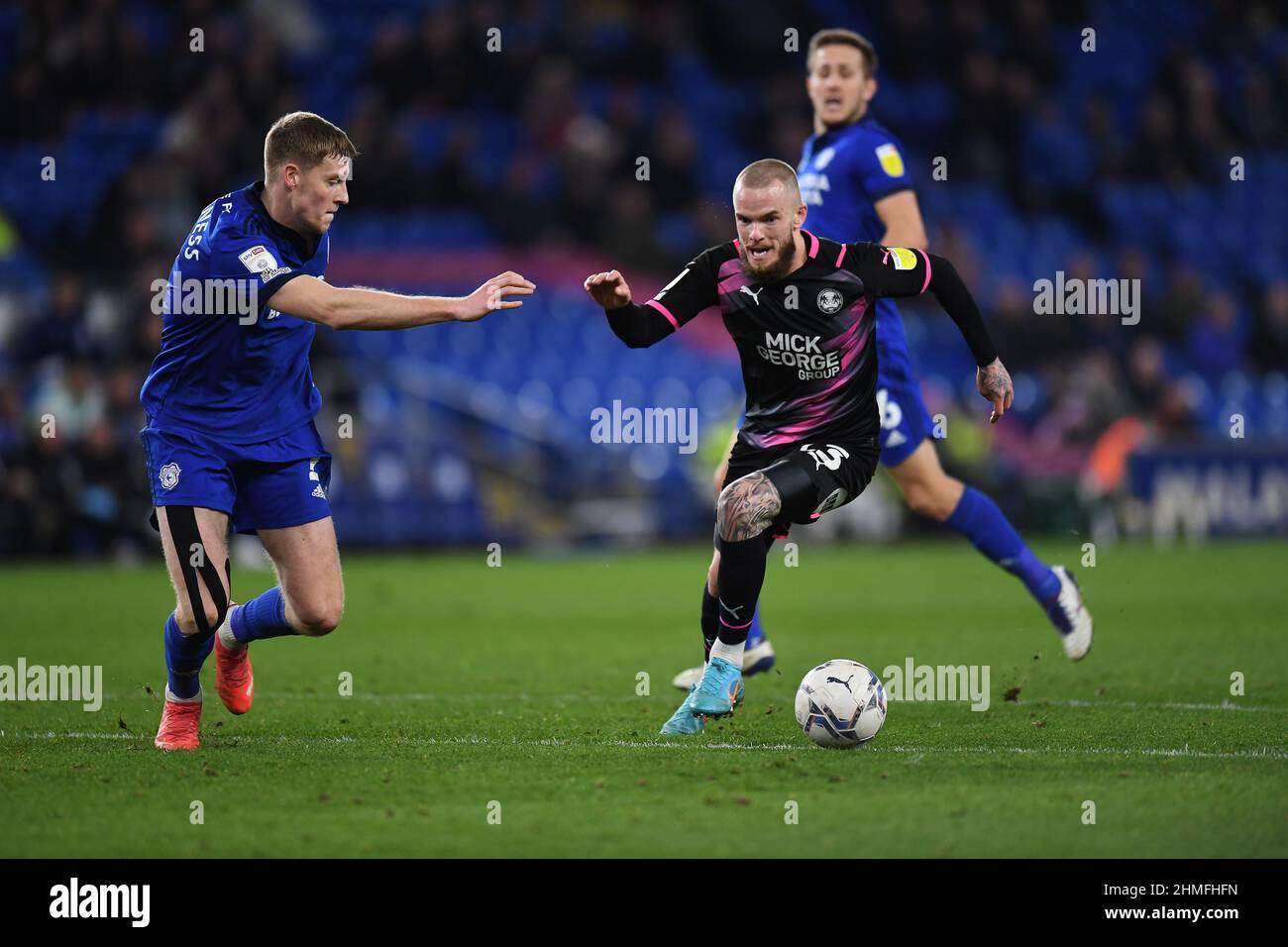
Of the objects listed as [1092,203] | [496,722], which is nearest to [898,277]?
[496,722]

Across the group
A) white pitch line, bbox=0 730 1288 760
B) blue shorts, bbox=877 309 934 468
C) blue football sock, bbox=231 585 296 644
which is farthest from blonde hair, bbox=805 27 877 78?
blue football sock, bbox=231 585 296 644

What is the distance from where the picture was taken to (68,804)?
4.93 m

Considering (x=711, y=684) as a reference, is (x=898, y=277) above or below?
above

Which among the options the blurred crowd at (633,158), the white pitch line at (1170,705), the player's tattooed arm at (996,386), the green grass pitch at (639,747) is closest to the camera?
the green grass pitch at (639,747)

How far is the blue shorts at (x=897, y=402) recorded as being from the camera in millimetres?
7516

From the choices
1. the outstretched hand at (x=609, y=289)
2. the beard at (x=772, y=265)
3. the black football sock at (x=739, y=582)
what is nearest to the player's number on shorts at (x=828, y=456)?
the black football sock at (x=739, y=582)

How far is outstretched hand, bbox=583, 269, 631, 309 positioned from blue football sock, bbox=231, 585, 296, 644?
5.33 ft

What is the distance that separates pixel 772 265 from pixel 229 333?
1.97m

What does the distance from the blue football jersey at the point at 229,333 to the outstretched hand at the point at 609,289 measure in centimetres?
102

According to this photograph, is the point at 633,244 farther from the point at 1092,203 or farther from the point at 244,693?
the point at 244,693

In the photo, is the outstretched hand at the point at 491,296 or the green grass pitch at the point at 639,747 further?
the outstretched hand at the point at 491,296

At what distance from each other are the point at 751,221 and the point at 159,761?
278 centimetres

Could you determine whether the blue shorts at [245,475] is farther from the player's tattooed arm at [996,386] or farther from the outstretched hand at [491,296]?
the player's tattooed arm at [996,386]

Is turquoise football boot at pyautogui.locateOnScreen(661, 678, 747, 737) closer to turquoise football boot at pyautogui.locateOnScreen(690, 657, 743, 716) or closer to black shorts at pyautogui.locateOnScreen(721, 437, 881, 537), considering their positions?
turquoise football boot at pyautogui.locateOnScreen(690, 657, 743, 716)
